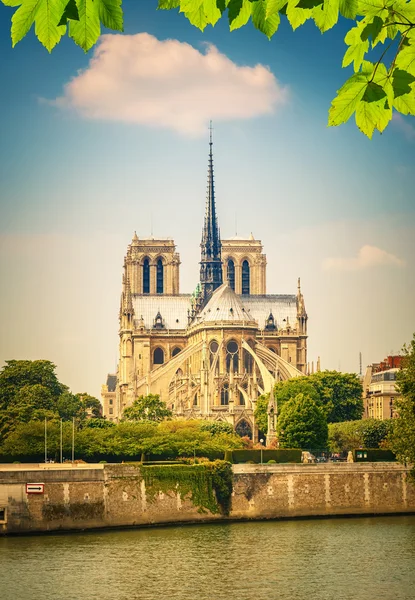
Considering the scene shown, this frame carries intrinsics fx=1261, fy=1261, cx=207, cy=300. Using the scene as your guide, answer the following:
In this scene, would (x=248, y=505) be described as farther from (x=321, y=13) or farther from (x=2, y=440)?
(x=321, y=13)

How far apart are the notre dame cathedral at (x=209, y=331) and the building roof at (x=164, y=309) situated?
0.12 meters

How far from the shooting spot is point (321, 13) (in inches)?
343

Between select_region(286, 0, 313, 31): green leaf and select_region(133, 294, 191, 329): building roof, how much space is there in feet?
473

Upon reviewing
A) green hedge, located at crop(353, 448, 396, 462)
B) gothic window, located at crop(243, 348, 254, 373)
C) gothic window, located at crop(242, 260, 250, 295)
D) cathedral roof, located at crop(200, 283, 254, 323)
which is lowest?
green hedge, located at crop(353, 448, 396, 462)

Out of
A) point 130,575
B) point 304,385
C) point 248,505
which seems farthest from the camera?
point 304,385

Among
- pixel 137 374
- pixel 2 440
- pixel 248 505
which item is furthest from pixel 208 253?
pixel 248 505

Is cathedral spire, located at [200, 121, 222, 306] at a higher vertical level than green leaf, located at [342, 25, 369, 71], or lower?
higher

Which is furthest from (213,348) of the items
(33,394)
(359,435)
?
(359,435)

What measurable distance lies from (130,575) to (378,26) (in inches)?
1583

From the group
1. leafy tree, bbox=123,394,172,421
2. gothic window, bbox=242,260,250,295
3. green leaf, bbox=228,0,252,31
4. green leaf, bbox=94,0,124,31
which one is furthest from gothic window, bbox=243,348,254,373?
green leaf, bbox=94,0,124,31

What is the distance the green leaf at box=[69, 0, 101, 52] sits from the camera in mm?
8094

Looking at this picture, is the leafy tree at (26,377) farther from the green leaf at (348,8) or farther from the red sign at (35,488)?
the green leaf at (348,8)

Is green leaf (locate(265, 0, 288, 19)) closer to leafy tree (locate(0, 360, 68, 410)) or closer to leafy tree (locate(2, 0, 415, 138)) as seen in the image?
leafy tree (locate(2, 0, 415, 138))

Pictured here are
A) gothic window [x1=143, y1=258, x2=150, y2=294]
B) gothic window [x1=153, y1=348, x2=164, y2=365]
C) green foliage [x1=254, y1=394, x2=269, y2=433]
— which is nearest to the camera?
green foliage [x1=254, y1=394, x2=269, y2=433]
